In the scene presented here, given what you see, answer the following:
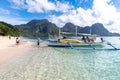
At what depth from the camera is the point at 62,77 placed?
11.6 metres

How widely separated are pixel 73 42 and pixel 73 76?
91.0 feet

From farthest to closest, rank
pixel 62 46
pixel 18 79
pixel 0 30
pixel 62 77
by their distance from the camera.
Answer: pixel 0 30
pixel 62 46
pixel 62 77
pixel 18 79

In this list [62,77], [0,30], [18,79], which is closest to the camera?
[18,79]

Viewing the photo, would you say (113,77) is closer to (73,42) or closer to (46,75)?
(46,75)

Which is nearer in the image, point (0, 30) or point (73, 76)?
point (73, 76)

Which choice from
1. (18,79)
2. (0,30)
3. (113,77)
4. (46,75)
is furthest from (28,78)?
(0,30)

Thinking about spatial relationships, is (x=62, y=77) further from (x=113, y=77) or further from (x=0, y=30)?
(x=0, y=30)

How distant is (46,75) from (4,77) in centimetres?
249

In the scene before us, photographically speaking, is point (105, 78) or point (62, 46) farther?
point (62, 46)

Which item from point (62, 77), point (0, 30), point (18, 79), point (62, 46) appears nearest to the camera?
point (18, 79)

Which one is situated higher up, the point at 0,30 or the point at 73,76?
the point at 0,30

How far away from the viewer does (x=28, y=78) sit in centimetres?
1107

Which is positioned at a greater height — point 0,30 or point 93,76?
point 0,30

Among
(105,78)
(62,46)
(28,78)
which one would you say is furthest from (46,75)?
(62,46)
